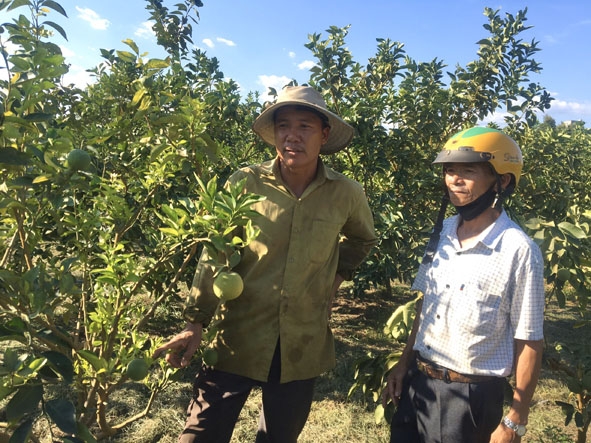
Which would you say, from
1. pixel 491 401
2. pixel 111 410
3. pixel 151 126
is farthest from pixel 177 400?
pixel 491 401

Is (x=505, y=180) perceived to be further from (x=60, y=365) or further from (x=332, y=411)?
(x=332, y=411)

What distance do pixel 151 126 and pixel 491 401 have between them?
1703 millimetres

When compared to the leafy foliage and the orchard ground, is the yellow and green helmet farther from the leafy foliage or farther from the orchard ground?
the orchard ground

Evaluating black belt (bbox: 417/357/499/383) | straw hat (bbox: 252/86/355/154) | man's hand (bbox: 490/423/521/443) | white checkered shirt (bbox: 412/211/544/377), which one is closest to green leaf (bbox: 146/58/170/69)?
straw hat (bbox: 252/86/355/154)

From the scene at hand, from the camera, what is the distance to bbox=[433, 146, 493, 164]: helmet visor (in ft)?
5.40

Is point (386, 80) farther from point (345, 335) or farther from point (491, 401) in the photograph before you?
point (491, 401)

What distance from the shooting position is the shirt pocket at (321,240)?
5.95ft

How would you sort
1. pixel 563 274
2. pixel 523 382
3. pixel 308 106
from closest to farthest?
1. pixel 523 382
2. pixel 308 106
3. pixel 563 274

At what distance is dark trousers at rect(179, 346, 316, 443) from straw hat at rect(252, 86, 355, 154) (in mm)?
998

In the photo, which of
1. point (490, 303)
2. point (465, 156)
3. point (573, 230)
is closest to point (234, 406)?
point (490, 303)

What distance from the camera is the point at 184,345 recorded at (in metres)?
1.71

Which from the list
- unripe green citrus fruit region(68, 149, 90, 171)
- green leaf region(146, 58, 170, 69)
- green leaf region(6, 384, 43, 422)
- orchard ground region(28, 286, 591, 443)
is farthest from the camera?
orchard ground region(28, 286, 591, 443)

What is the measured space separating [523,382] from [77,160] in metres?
1.57

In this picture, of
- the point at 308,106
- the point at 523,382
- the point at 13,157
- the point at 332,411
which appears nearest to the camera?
the point at 13,157
